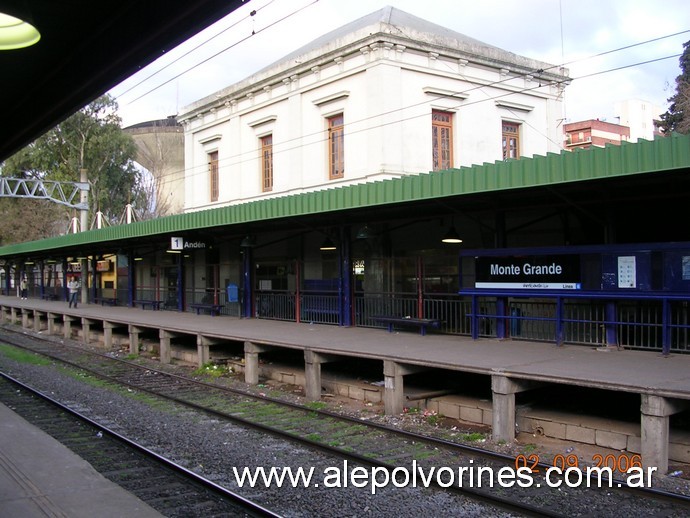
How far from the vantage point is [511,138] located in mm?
25953

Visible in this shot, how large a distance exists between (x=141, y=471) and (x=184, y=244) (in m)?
14.6

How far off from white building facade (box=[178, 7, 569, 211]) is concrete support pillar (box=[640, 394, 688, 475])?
49.2ft

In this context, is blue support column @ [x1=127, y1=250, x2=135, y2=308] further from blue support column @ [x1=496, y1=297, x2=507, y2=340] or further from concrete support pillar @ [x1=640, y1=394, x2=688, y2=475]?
concrete support pillar @ [x1=640, y1=394, x2=688, y2=475]

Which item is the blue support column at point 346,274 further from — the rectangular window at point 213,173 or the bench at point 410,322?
the rectangular window at point 213,173

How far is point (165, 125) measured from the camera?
6144 cm

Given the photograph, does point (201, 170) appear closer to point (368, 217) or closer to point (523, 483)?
point (368, 217)

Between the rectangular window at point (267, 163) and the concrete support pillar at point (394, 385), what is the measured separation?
17.0 metres

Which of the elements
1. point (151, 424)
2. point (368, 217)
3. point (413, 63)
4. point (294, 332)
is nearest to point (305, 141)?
point (413, 63)

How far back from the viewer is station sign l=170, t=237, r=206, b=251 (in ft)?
70.2

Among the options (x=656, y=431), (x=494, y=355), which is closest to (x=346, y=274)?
(x=494, y=355)

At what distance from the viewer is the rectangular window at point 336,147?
77.2 feet

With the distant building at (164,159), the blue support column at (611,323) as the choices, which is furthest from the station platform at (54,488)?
the distant building at (164,159)

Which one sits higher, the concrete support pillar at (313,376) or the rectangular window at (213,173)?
the rectangular window at (213,173)

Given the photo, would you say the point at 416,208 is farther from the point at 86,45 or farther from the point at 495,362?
the point at 86,45
